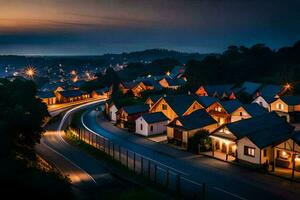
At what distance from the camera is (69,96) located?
76938mm

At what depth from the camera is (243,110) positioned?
3912 cm

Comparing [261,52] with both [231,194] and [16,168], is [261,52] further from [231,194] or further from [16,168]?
[16,168]

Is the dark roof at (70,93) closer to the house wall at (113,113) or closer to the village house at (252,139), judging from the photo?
the house wall at (113,113)

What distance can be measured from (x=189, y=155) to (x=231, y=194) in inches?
385

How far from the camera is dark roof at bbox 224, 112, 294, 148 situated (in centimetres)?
2630

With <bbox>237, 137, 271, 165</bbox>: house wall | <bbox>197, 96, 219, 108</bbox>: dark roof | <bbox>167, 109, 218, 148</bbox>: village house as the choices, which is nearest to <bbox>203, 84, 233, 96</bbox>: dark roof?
<bbox>197, 96, 219, 108</bbox>: dark roof

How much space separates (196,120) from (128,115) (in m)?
12.3

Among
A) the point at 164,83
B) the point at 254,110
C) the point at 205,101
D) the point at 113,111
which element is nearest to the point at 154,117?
the point at 205,101

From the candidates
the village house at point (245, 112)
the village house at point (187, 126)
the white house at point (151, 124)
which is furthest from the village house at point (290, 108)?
the white house at point (151, 124)

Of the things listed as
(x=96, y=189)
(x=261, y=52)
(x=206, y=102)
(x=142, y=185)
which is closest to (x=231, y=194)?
(x=142, y=185)

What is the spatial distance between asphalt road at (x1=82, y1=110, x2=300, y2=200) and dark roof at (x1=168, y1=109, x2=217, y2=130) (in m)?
3.14

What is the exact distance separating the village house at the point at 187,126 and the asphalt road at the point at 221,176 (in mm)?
1514

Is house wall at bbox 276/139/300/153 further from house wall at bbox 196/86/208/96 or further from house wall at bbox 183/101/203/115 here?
house wall at bbox 196/86/208/96

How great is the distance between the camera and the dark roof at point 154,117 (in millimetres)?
39497
